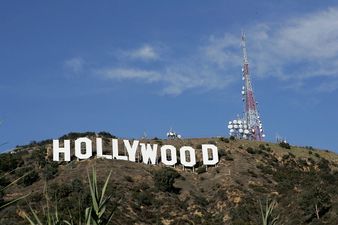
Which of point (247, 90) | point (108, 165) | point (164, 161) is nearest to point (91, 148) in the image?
point (108, 165)

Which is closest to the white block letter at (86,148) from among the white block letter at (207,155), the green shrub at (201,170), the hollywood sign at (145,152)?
the hollywood sign at (145,152)

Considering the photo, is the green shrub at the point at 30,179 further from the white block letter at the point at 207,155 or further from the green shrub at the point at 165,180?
the white block letter at the point at 207,155

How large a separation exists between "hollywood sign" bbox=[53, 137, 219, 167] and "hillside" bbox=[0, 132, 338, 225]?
1.17 metres

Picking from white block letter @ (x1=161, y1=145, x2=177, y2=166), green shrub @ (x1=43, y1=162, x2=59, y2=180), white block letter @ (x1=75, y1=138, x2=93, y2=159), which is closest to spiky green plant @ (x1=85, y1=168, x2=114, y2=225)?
green shrub @ (x1=43, y1=162, x2=59, y2=180)

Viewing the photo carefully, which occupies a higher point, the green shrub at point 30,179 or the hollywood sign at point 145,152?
the hollywood sign at point 145,152

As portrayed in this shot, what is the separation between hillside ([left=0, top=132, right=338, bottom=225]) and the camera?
81.8 m

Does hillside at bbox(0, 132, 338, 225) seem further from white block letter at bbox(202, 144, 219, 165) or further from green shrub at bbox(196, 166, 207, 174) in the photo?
white block letter at bbox(202, 144, 219, 165)

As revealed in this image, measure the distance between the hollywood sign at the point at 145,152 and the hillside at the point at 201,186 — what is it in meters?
1.17

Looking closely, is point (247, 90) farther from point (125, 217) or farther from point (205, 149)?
point (125, 217)

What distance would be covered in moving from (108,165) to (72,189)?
13.8 m

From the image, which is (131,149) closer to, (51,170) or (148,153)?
(148,153)

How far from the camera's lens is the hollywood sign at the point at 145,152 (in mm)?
101812

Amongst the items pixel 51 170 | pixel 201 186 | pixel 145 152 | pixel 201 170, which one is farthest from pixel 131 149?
pixel 51 170

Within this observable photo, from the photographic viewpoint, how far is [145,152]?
106625mm
